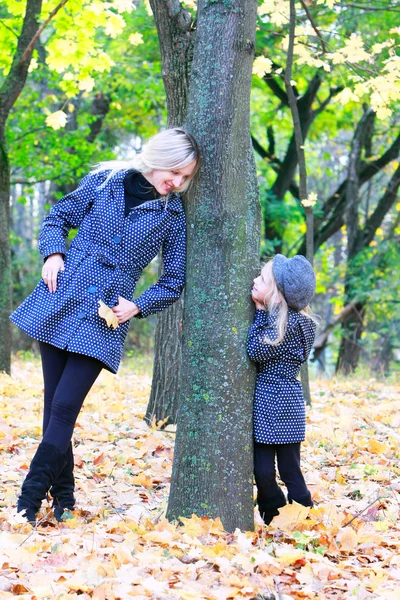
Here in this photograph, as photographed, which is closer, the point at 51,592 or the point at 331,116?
the point at 51,592

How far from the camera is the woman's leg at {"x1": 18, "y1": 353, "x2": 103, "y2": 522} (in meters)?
3.36

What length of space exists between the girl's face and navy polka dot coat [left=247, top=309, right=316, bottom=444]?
8 centimetres

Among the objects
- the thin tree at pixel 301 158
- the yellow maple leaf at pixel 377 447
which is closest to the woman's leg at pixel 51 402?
the yellow maple leaf at pixel 377 447

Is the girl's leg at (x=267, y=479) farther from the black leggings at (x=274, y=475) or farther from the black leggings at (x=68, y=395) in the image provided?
the black leggings at (x=68, y=395)

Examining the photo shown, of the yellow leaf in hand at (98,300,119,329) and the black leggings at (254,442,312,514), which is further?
the black leggings at (254,442,312,514)

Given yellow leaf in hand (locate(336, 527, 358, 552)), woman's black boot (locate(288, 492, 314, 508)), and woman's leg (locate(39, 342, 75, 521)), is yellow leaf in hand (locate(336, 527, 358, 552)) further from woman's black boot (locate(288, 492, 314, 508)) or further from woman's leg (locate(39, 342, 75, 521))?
woman's leg (locate(39, 342, 75, 521))

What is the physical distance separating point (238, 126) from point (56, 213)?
1.02 m

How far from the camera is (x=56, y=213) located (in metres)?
3.59

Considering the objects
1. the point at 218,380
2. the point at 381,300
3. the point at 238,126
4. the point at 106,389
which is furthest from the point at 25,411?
the point at 381,300

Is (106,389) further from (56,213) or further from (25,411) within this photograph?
(56,213)

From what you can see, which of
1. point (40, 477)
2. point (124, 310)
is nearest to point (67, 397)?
point (40, 477)

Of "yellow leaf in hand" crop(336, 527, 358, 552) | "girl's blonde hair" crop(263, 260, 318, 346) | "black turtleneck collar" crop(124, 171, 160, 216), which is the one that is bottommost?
"yellow leaf in hand" crop(336, 527, 358, 552)

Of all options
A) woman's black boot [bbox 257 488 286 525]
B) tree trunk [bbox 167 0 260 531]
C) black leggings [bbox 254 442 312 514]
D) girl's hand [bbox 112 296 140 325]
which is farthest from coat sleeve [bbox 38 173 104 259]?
woman's black boot [bbox 257 488 286 525]

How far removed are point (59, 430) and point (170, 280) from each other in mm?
914
